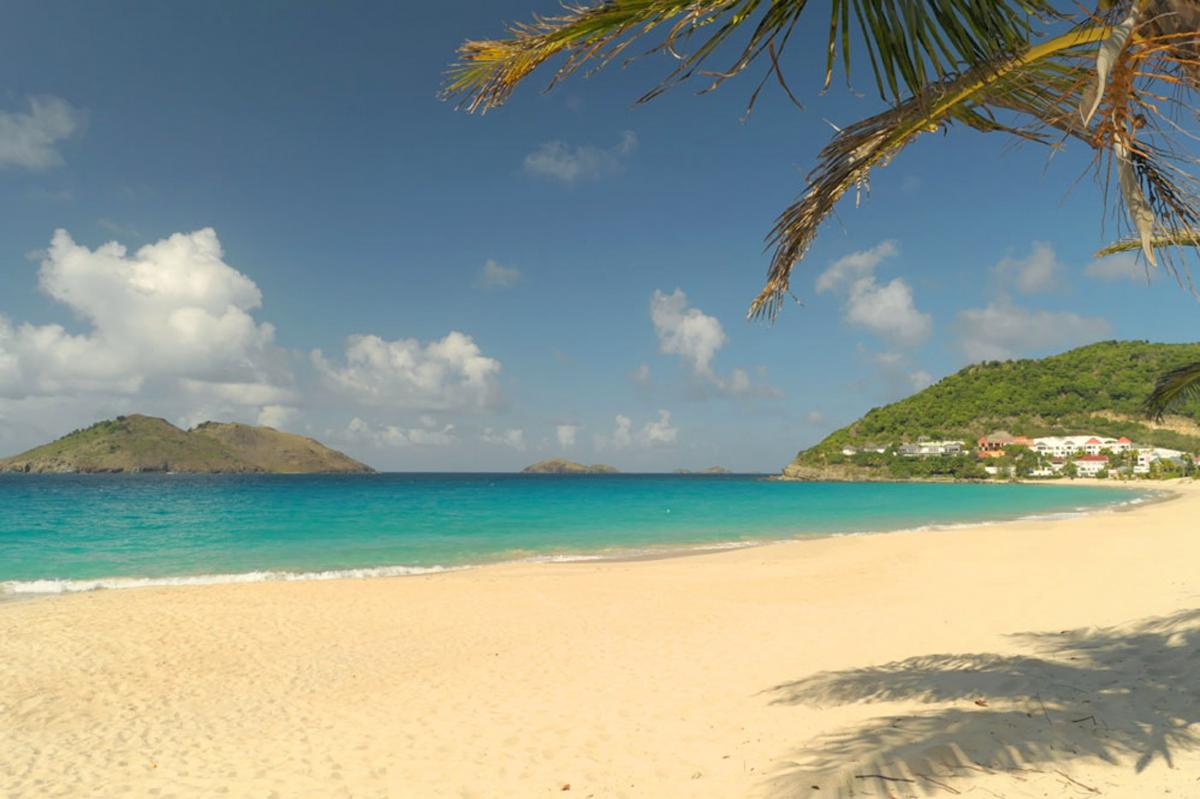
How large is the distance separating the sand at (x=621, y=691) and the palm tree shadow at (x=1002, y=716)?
3cm

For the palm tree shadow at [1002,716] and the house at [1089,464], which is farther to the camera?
the house at [1089,464]

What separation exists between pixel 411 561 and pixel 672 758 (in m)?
16.4

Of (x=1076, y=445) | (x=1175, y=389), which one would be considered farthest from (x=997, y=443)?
(x=1175, y=389)

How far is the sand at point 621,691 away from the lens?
13.4 feet

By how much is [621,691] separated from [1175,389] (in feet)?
28.3

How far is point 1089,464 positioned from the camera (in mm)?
88375

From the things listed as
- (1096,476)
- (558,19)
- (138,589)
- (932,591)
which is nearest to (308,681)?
(558,19)

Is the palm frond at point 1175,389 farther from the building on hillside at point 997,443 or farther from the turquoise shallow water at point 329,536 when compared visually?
the building on hillside at point 997,443

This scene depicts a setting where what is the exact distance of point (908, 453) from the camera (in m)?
115

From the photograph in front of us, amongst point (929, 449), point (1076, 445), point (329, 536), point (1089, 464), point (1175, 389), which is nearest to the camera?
point (1175, 389)

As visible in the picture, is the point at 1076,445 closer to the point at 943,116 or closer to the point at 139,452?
the point at 943,116

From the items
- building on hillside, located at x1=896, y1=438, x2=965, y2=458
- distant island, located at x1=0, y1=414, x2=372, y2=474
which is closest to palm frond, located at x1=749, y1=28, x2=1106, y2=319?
building on hillside, located at x1=896, y1=438, x2=965, y2=458

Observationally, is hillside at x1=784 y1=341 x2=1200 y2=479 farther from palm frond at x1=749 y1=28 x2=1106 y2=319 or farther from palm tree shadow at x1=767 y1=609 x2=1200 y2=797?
palm frond at x1=749 y1=28 x2=1106 y2=319

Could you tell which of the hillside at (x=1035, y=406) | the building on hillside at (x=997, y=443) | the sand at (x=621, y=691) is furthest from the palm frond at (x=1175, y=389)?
the building on hillside at (x=997, y=443)
